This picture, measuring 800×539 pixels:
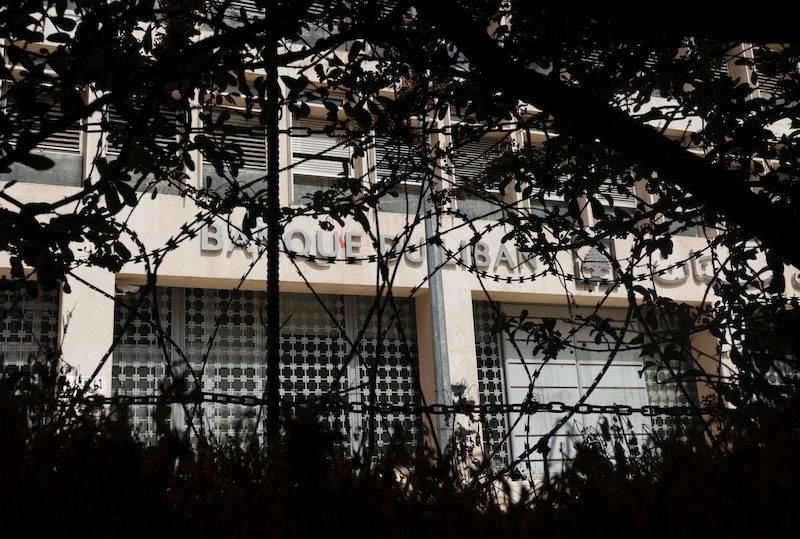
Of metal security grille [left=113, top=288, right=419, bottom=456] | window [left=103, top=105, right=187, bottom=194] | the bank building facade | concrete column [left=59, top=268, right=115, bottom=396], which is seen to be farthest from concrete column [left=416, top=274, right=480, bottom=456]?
window [left=103, top=105, right=187, bottom=194]

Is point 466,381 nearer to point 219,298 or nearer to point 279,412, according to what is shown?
point 219,298

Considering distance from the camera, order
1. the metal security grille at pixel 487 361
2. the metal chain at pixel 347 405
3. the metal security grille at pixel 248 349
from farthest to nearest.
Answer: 1. the metal security grille at pixel 487 361
2. the metal security grille at pixel 248 349
3. the metal chain at pixel 347 405

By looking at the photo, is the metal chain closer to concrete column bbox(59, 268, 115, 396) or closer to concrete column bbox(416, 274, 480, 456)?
concrete column bbox(59, 268, 115, 396)

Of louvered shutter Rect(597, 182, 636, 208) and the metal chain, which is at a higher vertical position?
louvered shutter Rect(597, 182, 636, 208)

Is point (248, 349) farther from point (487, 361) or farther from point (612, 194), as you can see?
point (612, 194)

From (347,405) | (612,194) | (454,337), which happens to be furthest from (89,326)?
(347,405)

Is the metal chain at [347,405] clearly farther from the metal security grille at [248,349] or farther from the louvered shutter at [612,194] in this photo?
the metal security grille at [248,349]

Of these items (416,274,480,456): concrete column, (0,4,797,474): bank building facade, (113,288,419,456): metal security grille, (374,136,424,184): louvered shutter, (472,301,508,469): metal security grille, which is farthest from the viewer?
(472,301,508,469): metal security grille

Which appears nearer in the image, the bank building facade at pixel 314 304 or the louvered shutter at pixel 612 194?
the louvered shutter at pixel 612 194

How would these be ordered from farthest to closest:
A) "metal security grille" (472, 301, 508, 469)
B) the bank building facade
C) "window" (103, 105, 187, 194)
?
"metal security grille" (472, 301, 508, 469) → the bank building facade → "window" (103, 105, 187, 194)

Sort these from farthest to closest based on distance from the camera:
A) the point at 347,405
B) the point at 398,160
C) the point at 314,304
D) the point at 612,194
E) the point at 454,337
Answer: the point at 612,194, the point at 314,304, the point at 454,337, the point at 398,160, the point at 347,405

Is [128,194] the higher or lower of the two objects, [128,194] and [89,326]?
the lower

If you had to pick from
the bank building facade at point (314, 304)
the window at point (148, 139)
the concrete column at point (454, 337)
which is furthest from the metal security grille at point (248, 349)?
the window at point (148, 139)

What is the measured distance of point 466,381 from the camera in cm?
1315
